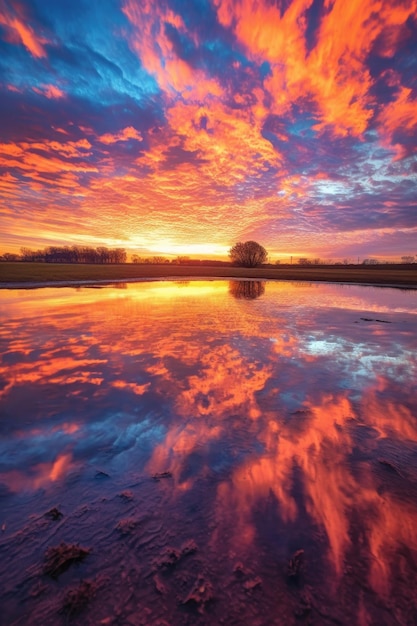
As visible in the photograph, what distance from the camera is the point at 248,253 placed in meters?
109

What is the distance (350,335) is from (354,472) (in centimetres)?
852

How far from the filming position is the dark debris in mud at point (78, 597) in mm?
2330

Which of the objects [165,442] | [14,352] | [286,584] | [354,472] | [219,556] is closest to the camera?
[286,584]

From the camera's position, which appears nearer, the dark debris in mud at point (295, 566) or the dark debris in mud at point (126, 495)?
the dark debris in mud at point (295, 566)

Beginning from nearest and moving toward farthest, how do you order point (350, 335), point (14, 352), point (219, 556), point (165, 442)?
point (219, 556) < point (165, 442) < point (14, 352) < point (350, 335)

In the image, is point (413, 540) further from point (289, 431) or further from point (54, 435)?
point (54, 435)

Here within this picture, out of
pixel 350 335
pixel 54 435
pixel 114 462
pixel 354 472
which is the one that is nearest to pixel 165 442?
pixel 114 462

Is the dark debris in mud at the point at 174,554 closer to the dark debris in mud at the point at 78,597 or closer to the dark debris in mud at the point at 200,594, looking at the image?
the dark debris in mud at the point at 200,594

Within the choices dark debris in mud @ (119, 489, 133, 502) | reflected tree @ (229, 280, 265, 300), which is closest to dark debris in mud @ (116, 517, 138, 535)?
dark debris in mud @ (119, 489, 133, 502)

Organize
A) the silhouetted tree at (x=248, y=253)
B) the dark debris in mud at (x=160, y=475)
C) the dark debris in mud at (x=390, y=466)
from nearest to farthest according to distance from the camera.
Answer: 1. the dark debris in mud at (x=160, y=475)
2. the dark debris in mud at (x=390, y=466)
3. the silhouetted tree at (x=248, y=253)

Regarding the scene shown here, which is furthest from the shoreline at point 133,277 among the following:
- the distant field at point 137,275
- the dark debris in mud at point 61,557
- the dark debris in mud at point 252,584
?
the dark debris in mud at point 252,584

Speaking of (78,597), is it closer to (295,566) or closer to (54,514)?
(54,514)

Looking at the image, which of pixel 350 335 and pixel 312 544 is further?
pixel 350 335

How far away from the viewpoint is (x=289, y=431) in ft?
16.1
